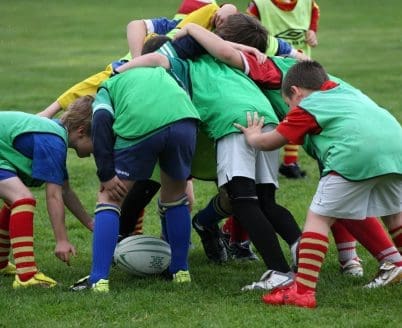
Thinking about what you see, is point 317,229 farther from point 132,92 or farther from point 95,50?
point 95,50

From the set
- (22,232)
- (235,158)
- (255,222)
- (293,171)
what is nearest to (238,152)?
(235,158)

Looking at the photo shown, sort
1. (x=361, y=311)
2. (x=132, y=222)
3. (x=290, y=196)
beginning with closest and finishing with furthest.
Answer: (x=361, y=311) < (x=132, y=222) < (x=290, y=196)

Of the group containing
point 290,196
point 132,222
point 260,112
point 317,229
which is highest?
point 260,112

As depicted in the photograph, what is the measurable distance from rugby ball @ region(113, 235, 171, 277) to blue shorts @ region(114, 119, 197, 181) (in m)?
0.61

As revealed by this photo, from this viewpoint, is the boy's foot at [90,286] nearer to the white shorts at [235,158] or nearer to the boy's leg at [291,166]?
the white shorts at [235,158]

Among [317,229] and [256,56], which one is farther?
[256,56]

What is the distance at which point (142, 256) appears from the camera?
20.0 feet

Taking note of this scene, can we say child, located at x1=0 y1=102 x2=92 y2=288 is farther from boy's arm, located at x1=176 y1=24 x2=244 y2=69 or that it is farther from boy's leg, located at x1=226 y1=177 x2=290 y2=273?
boy's leg, located at x1=226 y1=177 x2=290 y2=273

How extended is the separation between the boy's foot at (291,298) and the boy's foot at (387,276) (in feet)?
1.85

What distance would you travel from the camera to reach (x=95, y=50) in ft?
62.8

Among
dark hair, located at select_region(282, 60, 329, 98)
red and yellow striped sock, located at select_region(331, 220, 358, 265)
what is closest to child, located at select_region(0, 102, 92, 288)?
dark hair, located at select_region(282, 60, 329, 98)

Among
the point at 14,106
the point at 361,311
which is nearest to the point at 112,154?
the point at 361,311

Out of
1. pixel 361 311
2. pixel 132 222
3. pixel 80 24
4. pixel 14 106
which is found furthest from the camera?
pixel 80 24

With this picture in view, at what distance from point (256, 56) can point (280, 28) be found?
4.57 meters
